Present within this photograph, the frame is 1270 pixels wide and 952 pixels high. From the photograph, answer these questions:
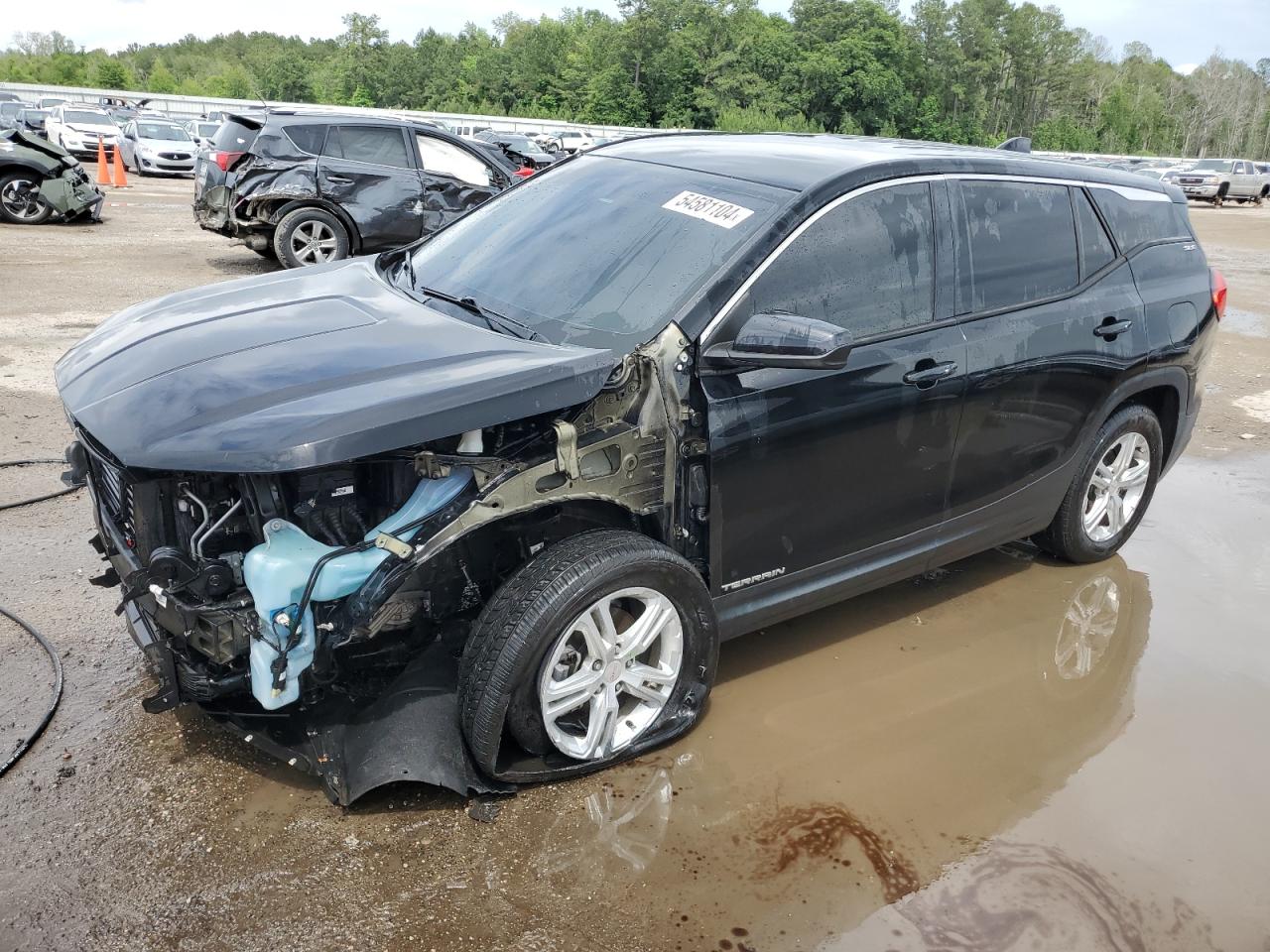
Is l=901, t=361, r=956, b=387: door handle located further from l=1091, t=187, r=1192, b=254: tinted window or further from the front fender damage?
l=1091, t=187, r=1192, b=254: tinted window

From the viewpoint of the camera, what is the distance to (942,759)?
11.6 feet

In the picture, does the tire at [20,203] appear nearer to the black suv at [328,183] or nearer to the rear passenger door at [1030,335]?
the black suv at [328,183]

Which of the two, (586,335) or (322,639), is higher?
(586,335)

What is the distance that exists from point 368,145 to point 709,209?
28.4 ft

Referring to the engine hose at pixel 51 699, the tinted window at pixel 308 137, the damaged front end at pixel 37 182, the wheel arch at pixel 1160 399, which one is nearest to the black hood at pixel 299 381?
the engine hose at pixel 51 699

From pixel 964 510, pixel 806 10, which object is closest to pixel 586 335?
pixel 964 510

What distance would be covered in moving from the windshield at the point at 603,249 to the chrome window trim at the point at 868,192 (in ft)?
0.35

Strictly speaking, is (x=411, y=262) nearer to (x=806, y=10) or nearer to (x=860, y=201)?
(x=860, y=201)

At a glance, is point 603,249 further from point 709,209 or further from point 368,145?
point 368,145

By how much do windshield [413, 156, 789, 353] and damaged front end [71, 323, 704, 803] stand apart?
0.91ft

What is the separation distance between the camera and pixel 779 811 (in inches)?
127

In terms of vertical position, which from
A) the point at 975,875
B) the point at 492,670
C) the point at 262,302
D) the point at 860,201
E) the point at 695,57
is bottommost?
the point at 975,875

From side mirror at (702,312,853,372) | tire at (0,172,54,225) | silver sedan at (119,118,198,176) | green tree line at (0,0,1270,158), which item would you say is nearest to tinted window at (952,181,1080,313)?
side mirror at (702,312,853,372)

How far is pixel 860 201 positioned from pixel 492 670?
2000mm
